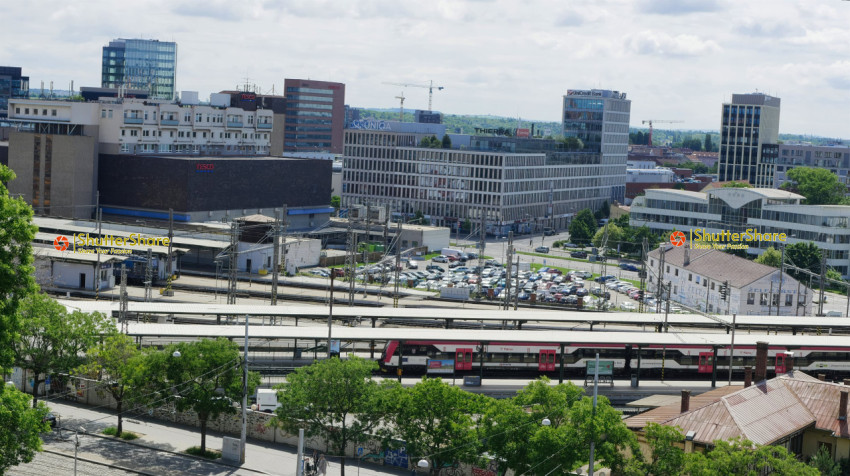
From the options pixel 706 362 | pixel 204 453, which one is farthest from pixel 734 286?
pixel 204 453

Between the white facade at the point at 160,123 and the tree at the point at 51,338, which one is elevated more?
the white facade at the point at 160,123

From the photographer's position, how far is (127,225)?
111 metres

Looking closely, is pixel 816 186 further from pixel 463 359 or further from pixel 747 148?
pixel 463 359

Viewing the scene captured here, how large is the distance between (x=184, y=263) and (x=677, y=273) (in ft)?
156

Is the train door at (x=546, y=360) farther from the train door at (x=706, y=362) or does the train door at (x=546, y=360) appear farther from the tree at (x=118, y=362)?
the tree at (x=118, y=362)

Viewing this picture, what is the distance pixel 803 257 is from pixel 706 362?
201 feet

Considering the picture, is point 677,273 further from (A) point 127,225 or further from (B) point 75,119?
(B) point 75,119

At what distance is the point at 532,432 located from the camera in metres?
39.3

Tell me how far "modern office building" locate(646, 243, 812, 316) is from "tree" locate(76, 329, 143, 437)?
4967 cm

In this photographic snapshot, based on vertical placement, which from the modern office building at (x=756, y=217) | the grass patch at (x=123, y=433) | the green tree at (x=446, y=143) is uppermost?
the green tree at (x=446, y=143)

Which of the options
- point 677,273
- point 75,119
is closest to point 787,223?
point 677,273

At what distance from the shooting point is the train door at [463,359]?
57594mm

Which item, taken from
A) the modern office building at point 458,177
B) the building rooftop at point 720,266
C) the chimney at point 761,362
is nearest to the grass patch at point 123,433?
the chimney at point 761,362

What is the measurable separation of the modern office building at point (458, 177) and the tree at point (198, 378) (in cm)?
11080
